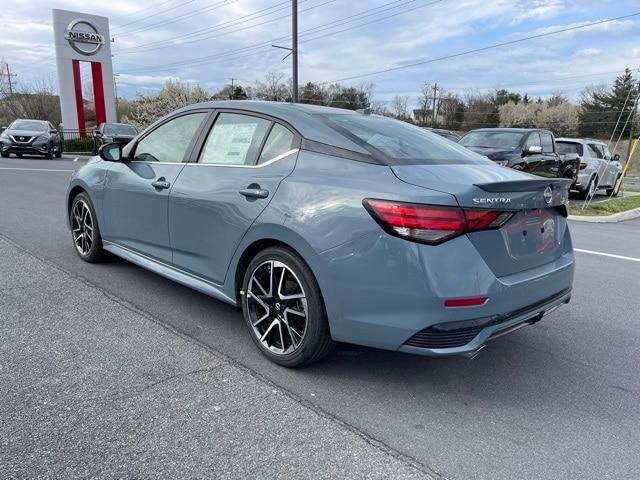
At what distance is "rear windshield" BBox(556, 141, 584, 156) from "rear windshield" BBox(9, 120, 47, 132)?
19194 millimetres

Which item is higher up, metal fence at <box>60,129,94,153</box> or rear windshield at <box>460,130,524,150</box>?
rear windshield at <box>460,130,524,150</box>

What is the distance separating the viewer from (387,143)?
321 centimetres

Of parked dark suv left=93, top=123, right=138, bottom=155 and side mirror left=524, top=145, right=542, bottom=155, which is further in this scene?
parked dark suv left=93, top=123, right=138, bottom=155

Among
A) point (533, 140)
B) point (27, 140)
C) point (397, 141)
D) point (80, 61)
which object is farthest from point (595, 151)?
point (80, 61)

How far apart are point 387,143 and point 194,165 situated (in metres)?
1.47

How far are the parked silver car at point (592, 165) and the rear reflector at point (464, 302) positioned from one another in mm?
11473

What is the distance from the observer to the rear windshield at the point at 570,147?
13445 mm

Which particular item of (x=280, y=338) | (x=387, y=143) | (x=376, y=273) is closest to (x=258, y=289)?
(x=280, y=338)

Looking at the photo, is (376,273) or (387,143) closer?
(376,273)

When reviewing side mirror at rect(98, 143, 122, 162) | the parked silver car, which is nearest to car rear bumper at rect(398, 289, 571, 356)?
side mirror at rect(98, 143, 122, 162)

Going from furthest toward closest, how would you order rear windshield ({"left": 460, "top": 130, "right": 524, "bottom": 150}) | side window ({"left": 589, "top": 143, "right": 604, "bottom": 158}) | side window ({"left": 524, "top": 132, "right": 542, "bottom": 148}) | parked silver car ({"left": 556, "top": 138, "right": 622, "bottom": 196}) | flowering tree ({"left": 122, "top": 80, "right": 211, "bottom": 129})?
1. flowering tree ({"left": 122, "top": 80, "right": 211, "bottom": 129})
2. side window ({"left": 589, "top": 143, "right": 604, "bottom": 158})
3. parked silver car ({"left": 556, "top": 138, "right": 622, "bottom": 196})
4. side window ({"left": 524, "top": 132, "right": 542, "bottom": 148})
5. rear windshield ({"left": 460, "top": 130, "right": 524, "bottom": 150})

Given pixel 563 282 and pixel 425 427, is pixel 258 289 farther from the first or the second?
pixel 563 282

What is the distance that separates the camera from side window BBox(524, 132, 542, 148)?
36.0ft

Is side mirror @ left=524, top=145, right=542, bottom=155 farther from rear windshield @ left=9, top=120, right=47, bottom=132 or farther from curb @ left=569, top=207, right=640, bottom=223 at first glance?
rear windshield @ left=9, top=120, right=47, bottom=132
